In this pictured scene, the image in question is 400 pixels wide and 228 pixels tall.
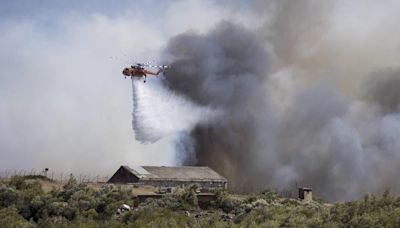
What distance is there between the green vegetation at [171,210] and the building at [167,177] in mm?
11864

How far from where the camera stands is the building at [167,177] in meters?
67.2

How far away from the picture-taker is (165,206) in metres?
48.9

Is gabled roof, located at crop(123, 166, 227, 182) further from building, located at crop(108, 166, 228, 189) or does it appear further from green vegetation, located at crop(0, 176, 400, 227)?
green vegetation, located at crop(0, 176, 400, 227)

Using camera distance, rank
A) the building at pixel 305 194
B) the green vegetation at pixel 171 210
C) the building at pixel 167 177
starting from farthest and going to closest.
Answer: the building at pixel 167 177
the building at pixel 305 194
the green vegetation at pixel 171 210

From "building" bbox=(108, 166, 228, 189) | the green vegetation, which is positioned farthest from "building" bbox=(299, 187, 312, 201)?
"building" bbox=(108, 166, 228, 189)

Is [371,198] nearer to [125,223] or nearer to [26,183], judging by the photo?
[125,223]

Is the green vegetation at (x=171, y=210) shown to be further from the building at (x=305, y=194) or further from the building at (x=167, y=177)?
the building at (x=167, y=177)

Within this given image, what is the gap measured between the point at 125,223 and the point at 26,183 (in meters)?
15.6

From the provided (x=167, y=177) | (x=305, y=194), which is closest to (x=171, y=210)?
(x=305, y=194)

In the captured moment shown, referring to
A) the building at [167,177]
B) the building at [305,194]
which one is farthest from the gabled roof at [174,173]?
the building at [305,194]

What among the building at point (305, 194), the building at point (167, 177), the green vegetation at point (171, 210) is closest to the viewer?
the green vegetation at point (171, 210)

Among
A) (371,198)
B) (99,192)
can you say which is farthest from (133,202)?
(371,198)

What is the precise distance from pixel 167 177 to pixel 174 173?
5.25ft

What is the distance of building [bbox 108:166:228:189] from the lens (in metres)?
67.2
